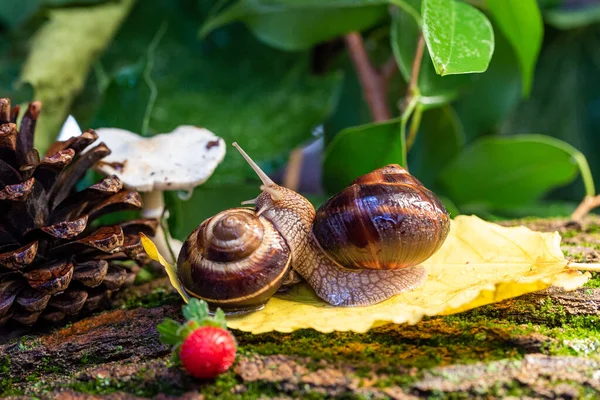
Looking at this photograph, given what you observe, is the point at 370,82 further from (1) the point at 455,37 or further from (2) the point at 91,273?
(2) the point at 91,273

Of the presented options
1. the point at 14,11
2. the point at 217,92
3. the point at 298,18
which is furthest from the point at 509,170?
the point at 14,11

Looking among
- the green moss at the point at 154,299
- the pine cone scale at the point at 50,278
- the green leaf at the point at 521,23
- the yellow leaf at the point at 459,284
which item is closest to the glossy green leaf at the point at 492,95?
the green leaf at the point at 521,23

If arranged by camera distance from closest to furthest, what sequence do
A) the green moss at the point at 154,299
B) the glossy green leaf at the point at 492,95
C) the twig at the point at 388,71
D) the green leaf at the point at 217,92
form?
the green moss at the point at 154,299
the green leaf at the point at 217,92
the glossy green leaf at the point at 492,95
the twig at the point at 388,71

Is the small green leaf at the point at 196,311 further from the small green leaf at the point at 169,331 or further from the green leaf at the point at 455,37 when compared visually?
the green leaf at the point at 455,37

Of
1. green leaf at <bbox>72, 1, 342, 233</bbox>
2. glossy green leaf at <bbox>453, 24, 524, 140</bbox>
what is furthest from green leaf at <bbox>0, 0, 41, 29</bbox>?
glossy green leaf at <bbox>453, 24, 524, 140</bbox>

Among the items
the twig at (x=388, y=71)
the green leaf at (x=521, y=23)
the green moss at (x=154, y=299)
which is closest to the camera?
the green moss at (x=154, y=299)

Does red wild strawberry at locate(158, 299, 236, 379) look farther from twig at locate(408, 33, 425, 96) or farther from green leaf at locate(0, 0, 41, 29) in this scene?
green leaf at locate(0, 0, 41, 29)

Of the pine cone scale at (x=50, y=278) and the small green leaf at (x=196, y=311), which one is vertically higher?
the small green leaf at (x=196, y=311)
